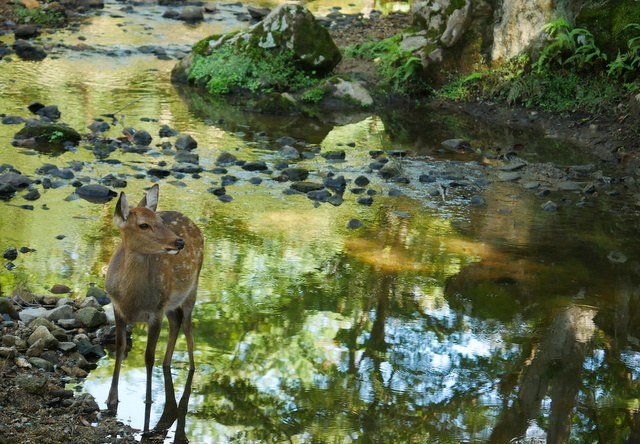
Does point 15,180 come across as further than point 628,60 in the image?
No

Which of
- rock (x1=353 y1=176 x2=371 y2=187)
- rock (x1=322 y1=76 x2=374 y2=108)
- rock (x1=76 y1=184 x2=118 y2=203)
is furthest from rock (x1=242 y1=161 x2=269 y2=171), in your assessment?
rock (x1=322 y1=76 x2=374 y2=108)

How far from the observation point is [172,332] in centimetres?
748

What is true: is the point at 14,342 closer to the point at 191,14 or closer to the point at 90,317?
the point at 90,317

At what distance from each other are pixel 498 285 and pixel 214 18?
20.4m

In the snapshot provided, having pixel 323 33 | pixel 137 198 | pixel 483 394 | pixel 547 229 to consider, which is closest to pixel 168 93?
pixel 323 33

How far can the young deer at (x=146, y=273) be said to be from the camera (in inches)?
260

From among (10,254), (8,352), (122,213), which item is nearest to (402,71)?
(10,254)

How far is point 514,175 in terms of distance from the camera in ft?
45.7

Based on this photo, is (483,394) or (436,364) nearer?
(483,394)

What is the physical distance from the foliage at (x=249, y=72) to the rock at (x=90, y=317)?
11.4 m

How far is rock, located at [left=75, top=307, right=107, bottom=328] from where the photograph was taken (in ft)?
25.8

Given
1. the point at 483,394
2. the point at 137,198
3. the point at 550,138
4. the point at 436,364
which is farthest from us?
the point at 550,138

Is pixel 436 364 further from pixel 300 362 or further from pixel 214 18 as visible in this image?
pixel 214 18

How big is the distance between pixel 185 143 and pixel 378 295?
20.3 feet
